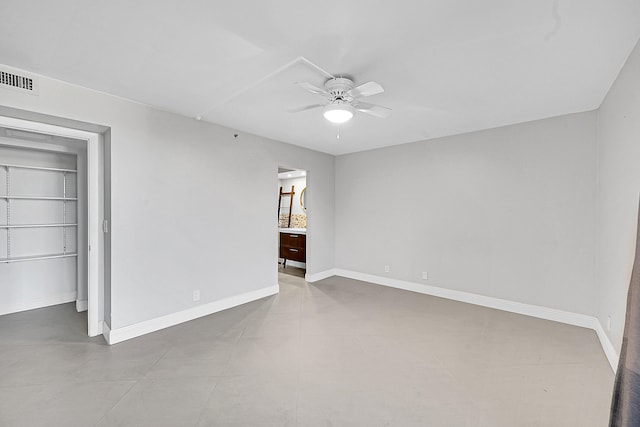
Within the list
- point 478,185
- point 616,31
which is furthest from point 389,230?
point 616,31

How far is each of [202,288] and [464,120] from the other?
3729 millimetres

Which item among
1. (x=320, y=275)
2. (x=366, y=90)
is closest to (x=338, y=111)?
(x=366, y=90)

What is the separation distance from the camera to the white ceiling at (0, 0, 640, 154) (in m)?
1.56

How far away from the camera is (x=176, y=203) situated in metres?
3.20

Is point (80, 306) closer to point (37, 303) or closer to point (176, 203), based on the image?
point (37, 303)

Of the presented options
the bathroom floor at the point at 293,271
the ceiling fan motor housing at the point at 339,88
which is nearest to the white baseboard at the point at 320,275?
the bathroom floor at the point at 293,271

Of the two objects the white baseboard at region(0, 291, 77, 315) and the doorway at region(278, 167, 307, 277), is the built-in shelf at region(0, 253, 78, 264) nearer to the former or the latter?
the white baseboard at region(0, 291, 77, 315)

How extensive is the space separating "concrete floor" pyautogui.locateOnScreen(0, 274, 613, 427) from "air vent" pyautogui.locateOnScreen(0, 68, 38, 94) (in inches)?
86.0

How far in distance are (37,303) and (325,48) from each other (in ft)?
15.0

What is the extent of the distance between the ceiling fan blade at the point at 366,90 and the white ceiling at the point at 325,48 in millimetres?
122

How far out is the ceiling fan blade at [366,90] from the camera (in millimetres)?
2123

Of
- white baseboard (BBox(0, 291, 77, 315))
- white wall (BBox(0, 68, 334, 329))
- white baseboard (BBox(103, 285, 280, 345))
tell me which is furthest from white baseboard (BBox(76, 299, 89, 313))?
white wall (BBox(0, 68, 334, 329))

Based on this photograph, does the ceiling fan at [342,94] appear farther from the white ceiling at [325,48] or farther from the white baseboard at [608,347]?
the white baseboard at [608,347]

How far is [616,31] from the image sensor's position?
5.70 ft
